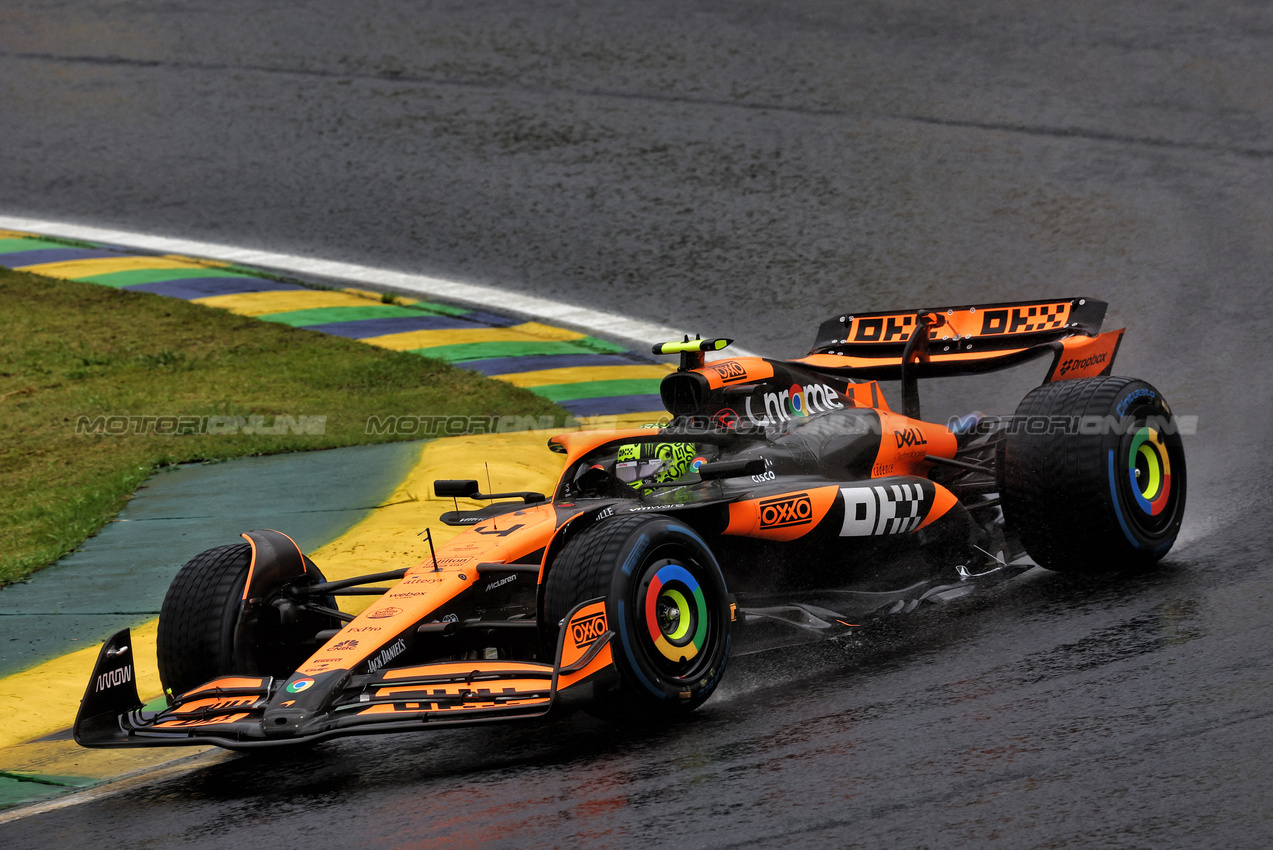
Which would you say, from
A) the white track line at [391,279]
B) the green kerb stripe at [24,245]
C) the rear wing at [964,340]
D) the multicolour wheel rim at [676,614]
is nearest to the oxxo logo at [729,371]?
the rear wing at [964,340]

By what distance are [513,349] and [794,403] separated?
4.75m

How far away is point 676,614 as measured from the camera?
4.98 metres

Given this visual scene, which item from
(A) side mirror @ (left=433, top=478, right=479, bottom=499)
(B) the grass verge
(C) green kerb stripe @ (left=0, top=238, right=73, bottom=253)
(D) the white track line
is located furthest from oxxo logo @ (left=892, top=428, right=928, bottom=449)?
(C) green kerb stripe @ (left=0, top=238, right=73, bottom=253)

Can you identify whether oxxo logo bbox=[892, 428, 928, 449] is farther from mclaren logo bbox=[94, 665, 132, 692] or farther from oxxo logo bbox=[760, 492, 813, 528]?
mclaren logo bbox=[94, 665, 132, 692]

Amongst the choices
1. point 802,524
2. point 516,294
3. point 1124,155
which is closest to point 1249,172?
point 1124,155

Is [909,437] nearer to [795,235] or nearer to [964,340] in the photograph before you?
[964,340]

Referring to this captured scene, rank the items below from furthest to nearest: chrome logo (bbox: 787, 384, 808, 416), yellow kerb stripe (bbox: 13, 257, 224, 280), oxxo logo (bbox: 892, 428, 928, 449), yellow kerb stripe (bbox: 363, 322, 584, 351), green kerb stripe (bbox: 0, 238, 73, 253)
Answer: green kerb stripe (bbox: 0, 238, 73, 253) → yellow kerb stripe (bbox: 13, 257, 224, 280) → yellow kerb stripe (bbox: 363, 322, 584, 351) → chrome logo (bbox: 787, 384, 808, 416) → oxxo logo (bbox: 892, 428, 928, 449)

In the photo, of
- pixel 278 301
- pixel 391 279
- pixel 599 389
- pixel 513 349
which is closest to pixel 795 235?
pixel 513 349

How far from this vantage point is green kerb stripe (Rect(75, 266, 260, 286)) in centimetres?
1270

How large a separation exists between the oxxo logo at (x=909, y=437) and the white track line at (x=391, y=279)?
402cm

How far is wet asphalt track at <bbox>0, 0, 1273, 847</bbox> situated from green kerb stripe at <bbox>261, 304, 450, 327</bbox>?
89 cm

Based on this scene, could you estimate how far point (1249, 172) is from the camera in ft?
41.0

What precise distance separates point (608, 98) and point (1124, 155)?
17.8 feet

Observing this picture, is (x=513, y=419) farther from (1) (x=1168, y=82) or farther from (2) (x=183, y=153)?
(1) (x=1168, y=82)
